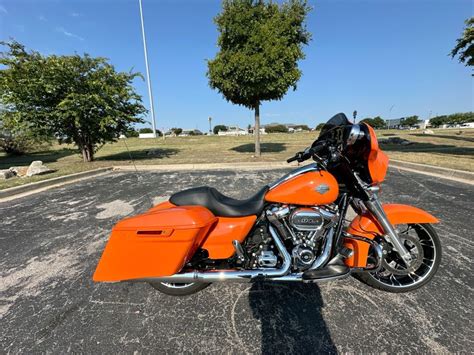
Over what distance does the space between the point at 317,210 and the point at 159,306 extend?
1632 millimetres

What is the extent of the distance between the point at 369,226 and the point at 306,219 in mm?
656

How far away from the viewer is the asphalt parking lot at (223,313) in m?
1.70

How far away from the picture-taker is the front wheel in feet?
7.12

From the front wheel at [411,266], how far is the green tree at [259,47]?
7764mm

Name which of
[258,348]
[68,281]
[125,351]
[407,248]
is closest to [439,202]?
[407,248]

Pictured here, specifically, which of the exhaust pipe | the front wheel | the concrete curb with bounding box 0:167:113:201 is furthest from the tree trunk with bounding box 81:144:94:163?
the front wheel

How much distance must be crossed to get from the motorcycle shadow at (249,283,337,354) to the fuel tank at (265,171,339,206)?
3.01 ft

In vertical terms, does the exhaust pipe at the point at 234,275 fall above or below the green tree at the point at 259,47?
below

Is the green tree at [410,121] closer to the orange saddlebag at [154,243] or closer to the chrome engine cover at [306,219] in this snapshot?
the chrome engine cover at [306,219]

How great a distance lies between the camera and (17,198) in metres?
5.59

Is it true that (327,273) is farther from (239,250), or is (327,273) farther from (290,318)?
(239,250)

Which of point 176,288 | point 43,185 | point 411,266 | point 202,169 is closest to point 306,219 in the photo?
point 411,266

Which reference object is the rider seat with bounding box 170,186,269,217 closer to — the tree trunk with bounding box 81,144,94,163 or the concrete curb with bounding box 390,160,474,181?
the concrete curb with bounding box 390,160,474,181

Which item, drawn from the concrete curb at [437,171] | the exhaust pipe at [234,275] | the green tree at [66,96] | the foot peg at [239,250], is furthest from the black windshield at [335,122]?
the green tree at [66,96]
